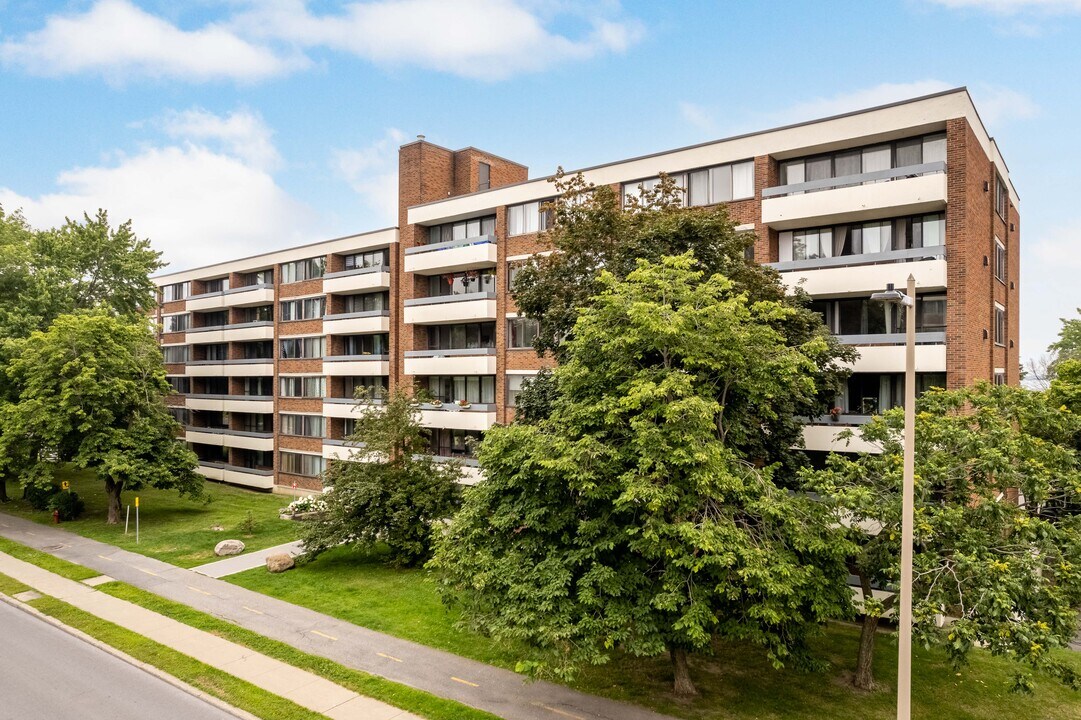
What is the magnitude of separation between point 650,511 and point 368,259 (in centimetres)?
2900

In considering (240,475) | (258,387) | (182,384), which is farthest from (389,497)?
(182,384)

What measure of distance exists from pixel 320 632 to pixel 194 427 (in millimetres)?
36314

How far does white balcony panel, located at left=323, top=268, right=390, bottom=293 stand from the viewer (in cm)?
3525

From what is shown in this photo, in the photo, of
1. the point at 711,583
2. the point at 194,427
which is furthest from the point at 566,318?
the point at 194,427

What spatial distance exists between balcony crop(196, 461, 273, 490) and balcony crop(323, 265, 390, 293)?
13.3 m

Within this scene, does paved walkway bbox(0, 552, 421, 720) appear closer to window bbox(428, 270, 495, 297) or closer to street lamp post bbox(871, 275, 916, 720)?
street lamp post bbox(871, 275, 916, 720)

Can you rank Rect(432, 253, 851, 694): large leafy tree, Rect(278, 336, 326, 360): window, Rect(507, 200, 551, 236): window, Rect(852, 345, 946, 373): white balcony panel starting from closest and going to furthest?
1. Rect(432, 253, 851, 694): large leafy tree
2. Rect(852, 345, 946, 373): white balcony panel
3. Rect(507, 200, 551, 236): window
4. Rect(278, 336, 326, 360): window

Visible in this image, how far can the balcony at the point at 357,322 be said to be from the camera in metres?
35.5

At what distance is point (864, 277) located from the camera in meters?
20.4

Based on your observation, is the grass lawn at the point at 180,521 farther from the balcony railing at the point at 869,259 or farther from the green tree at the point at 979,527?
the balcony railing at the point at 869,259

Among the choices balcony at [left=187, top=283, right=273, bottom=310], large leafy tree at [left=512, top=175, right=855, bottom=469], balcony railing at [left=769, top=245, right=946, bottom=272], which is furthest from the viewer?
balcony at [left=187, top=283, right=273, bottom=310]

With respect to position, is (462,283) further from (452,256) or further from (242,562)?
(242,562)

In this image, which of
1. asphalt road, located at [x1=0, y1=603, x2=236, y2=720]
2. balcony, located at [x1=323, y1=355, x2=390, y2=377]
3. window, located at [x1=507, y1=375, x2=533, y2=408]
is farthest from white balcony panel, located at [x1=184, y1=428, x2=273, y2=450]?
asphalt road, located at [x1=0, y1=603, x2=236, y2=720]

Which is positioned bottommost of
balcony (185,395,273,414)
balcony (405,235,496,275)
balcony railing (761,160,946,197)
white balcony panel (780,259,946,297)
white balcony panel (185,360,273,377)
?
balcony (185,395,273,414)
